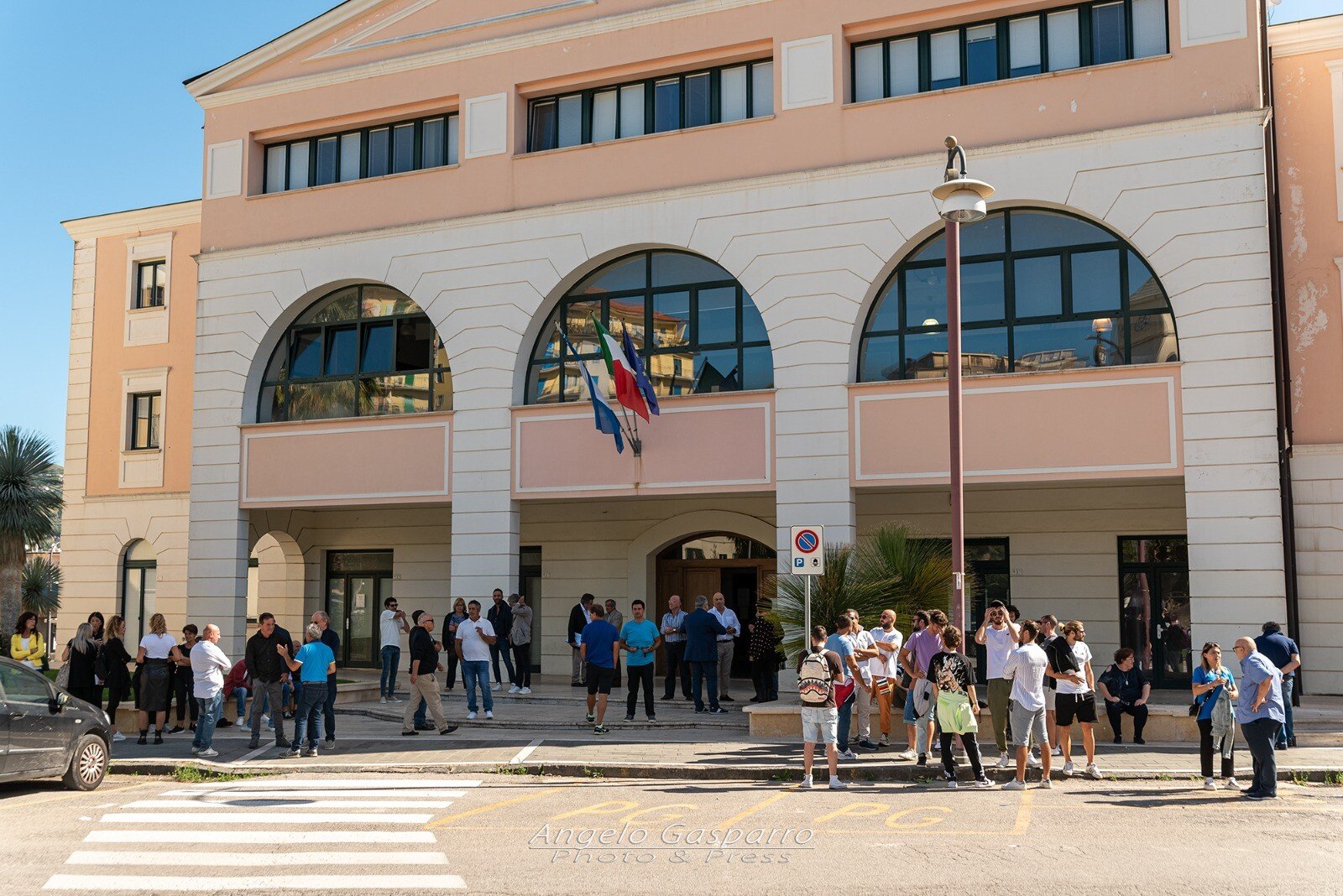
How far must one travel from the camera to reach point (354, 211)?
23766 millimetres

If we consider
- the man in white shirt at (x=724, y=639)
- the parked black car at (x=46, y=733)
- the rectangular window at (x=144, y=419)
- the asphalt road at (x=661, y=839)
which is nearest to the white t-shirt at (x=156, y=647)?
the parked black car at (x=46, y=733)

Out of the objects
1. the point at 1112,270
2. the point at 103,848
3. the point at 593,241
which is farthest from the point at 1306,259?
the point at 103,848

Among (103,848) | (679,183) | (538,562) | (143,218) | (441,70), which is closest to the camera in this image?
(103,848)

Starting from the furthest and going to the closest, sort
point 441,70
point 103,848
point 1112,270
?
point 441,70, point 1112,270, point 103,848

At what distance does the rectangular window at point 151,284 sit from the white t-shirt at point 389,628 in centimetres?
1245

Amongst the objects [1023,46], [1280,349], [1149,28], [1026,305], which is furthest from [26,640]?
[1149,28]

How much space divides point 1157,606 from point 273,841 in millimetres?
15201

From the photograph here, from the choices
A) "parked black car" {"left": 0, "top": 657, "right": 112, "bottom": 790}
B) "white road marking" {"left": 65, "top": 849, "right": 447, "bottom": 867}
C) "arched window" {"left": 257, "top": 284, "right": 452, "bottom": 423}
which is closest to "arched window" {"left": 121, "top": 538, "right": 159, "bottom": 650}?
"arched window" {"left": 257, "top": 284, "right": 452, "bottom": 423}

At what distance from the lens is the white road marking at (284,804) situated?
1167cm

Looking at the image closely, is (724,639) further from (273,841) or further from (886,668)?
(273,841)

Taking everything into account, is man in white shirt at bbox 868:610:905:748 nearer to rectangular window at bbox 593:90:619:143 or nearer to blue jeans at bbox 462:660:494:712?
blue jeans at bbox 462:660:494:712

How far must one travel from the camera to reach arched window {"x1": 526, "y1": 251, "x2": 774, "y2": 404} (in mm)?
20797

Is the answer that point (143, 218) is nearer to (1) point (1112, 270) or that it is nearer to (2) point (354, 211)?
(2) point (354, 211)

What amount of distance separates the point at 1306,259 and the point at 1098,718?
8.57m
